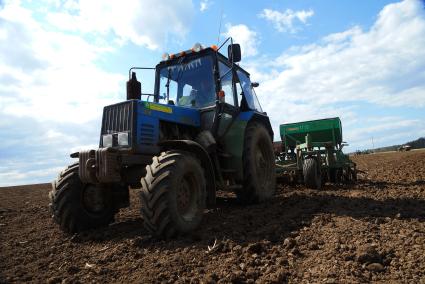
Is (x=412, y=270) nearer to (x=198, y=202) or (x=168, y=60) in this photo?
(x=198, y=202)

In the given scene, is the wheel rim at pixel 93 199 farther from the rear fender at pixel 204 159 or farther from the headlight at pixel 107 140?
the rear fender at pixel 204 159

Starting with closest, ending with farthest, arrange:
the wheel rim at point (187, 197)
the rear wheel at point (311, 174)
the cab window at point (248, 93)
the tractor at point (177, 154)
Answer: the tractor at point (177, 154) → the wheel rim at point (187, 197) → the cab window at point (248, 93) → the rear wheel at point (311, 174)

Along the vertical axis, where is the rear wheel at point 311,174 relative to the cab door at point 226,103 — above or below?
below

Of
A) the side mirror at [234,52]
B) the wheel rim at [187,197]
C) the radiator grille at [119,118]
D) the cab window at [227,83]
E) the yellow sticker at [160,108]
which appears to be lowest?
the wheel rim at [187,197]

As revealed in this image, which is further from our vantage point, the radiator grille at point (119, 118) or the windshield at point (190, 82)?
the windshield at point (190, 82)

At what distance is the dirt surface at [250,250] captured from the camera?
3.09 m

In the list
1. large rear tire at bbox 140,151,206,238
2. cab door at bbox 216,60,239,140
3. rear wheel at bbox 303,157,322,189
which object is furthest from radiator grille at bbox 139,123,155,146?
rear wheel at bbox 303,157,322,189

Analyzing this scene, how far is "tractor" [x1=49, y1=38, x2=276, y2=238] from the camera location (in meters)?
4.29

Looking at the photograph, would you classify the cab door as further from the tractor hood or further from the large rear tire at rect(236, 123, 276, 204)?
the tractor hood

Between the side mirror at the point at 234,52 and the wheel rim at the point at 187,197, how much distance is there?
87.5 inches

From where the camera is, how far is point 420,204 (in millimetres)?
5664

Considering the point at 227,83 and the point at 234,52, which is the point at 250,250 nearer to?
the point at 234,52

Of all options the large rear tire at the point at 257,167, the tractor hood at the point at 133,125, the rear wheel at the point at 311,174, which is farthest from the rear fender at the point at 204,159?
the rear wheel at the point at 311,174

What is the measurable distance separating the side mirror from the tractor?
2cm
